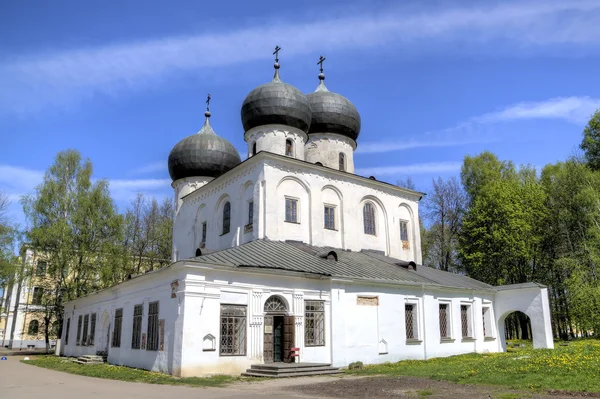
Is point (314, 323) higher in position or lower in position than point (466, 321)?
lower

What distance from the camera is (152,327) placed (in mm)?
16469

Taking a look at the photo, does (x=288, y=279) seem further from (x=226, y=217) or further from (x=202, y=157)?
(x=202, y=157)

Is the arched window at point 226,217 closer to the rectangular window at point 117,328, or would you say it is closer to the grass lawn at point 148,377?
the rectangular window at point 117,328

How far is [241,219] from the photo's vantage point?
22297 mm

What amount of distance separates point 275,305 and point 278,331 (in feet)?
2.94

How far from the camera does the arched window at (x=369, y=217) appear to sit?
25188 millimetres

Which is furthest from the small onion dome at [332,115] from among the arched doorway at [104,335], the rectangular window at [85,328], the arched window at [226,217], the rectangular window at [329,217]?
the rectangular window at [85,328]

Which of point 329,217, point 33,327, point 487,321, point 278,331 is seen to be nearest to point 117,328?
point 278,331

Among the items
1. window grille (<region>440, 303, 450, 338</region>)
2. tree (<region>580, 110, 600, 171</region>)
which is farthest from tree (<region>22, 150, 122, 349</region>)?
tree (<region>580, 110, 600, 171</region>)

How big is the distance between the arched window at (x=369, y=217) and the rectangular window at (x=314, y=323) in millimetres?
A: 8572

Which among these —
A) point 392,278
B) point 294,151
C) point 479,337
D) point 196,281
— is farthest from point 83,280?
point 479,337

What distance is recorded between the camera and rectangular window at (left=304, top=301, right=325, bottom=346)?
55.3ft

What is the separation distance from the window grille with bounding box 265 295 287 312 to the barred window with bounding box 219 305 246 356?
39.6 inches

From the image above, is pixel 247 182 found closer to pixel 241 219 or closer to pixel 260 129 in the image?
pixel 241 219
